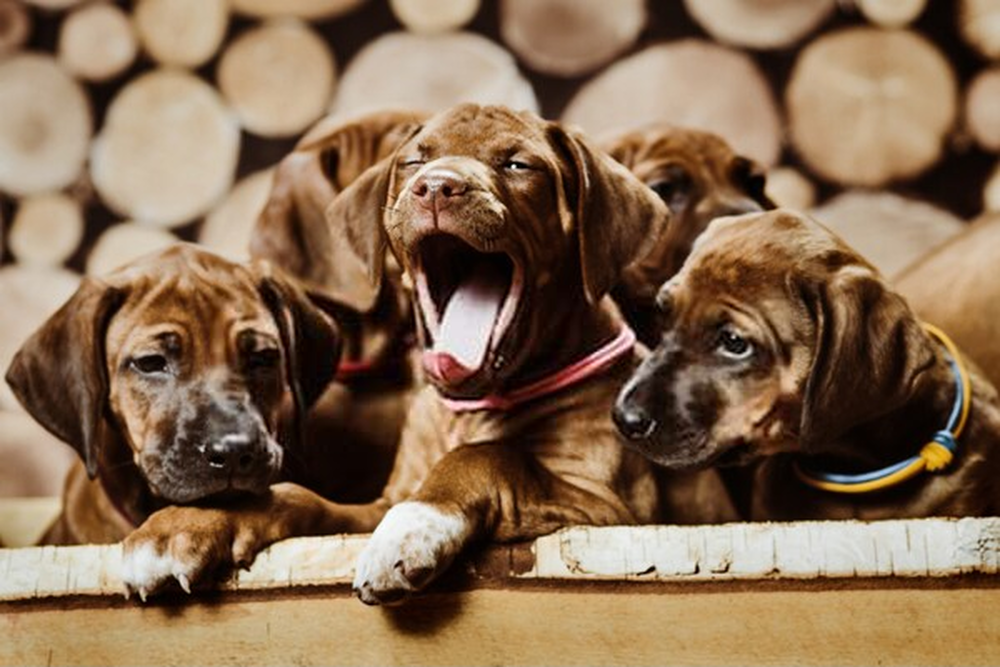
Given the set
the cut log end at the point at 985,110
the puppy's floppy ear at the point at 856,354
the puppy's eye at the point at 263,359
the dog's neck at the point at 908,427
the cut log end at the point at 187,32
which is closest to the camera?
the puppy's floppy ear at the point at 856,354

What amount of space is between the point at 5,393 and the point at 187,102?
99 cm

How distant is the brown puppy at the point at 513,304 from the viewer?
211cm

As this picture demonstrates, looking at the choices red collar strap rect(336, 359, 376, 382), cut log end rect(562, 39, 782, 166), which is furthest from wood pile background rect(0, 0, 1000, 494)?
red collar strap rect(336, 359, 376, 382)

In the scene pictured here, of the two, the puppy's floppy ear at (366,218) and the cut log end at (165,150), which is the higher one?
the puppy's floppy ear at (366,218)

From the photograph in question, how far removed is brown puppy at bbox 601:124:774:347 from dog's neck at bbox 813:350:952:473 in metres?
0.48

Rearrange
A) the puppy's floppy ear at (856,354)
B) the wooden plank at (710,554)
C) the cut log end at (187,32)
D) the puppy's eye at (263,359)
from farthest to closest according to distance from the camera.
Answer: the cut log end at (187,32), the puppy's eye at (263,359), the puppy's floppy ear at (856,354), the wooden plank at (710,554)

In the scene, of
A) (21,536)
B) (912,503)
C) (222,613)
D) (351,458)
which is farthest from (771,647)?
(21,536)

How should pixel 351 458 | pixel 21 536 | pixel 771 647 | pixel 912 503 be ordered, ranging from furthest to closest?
pixel 21 536, pixel 351 458, pixel 912 503, pixel 771 647

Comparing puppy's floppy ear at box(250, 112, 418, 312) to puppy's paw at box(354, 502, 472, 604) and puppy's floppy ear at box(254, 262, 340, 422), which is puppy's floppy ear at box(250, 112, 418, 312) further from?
puppy's paw at box(354, 502, 472, 604)

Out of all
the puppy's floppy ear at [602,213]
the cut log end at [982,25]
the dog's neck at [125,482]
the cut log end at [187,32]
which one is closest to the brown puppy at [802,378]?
the puppy's floppy ear at [602,213]

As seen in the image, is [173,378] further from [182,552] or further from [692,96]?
[692,96]

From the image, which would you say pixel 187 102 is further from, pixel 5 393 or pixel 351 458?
pixel 351 458

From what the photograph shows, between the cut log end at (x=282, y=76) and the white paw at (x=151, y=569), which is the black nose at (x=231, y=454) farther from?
the cut log end at (x=282, y=76)

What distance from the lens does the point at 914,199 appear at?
345 centimetres
